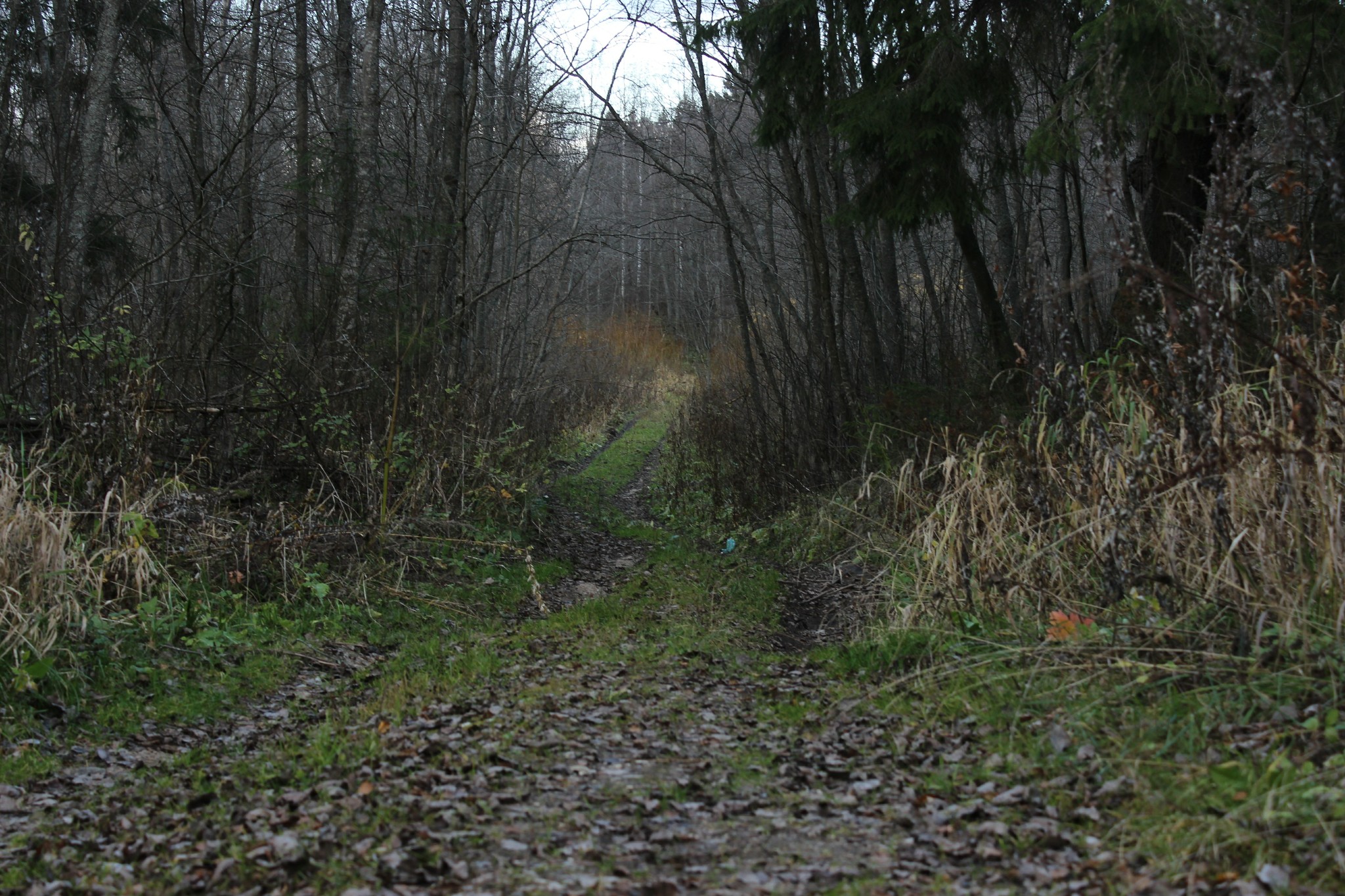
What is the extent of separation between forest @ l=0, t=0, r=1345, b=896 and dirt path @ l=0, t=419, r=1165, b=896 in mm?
28

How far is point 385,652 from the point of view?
709 cm

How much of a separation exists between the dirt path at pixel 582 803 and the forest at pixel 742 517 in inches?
1.1

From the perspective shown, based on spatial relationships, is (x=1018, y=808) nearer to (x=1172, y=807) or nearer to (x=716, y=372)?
(x=1172, y=807)

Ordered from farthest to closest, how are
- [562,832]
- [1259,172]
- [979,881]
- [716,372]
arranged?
[716,372] → [1259,172] → [562,832] → [979,881]

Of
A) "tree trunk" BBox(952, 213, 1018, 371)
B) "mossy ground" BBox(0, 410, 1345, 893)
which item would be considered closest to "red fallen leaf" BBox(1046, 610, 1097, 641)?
"mossy ground" BBox(0, 410, 1345, 893)

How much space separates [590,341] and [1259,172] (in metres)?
18.2

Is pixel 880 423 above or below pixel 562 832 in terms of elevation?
above

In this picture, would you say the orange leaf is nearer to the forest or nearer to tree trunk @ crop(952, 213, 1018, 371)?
the forest

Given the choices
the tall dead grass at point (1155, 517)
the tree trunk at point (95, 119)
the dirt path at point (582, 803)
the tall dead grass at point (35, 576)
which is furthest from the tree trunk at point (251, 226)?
the tall dead grass at point (1155, 517)

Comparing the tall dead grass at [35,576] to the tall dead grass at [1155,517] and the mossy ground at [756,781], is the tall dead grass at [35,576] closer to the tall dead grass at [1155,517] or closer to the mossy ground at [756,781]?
the mossy ground at [756,781]

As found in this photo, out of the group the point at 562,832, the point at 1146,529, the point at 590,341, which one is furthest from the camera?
the point at 590,341

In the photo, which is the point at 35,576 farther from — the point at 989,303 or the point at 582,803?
the point at 989,303

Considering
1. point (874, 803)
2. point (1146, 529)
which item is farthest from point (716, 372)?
point (874, 803)

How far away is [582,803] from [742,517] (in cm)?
838
